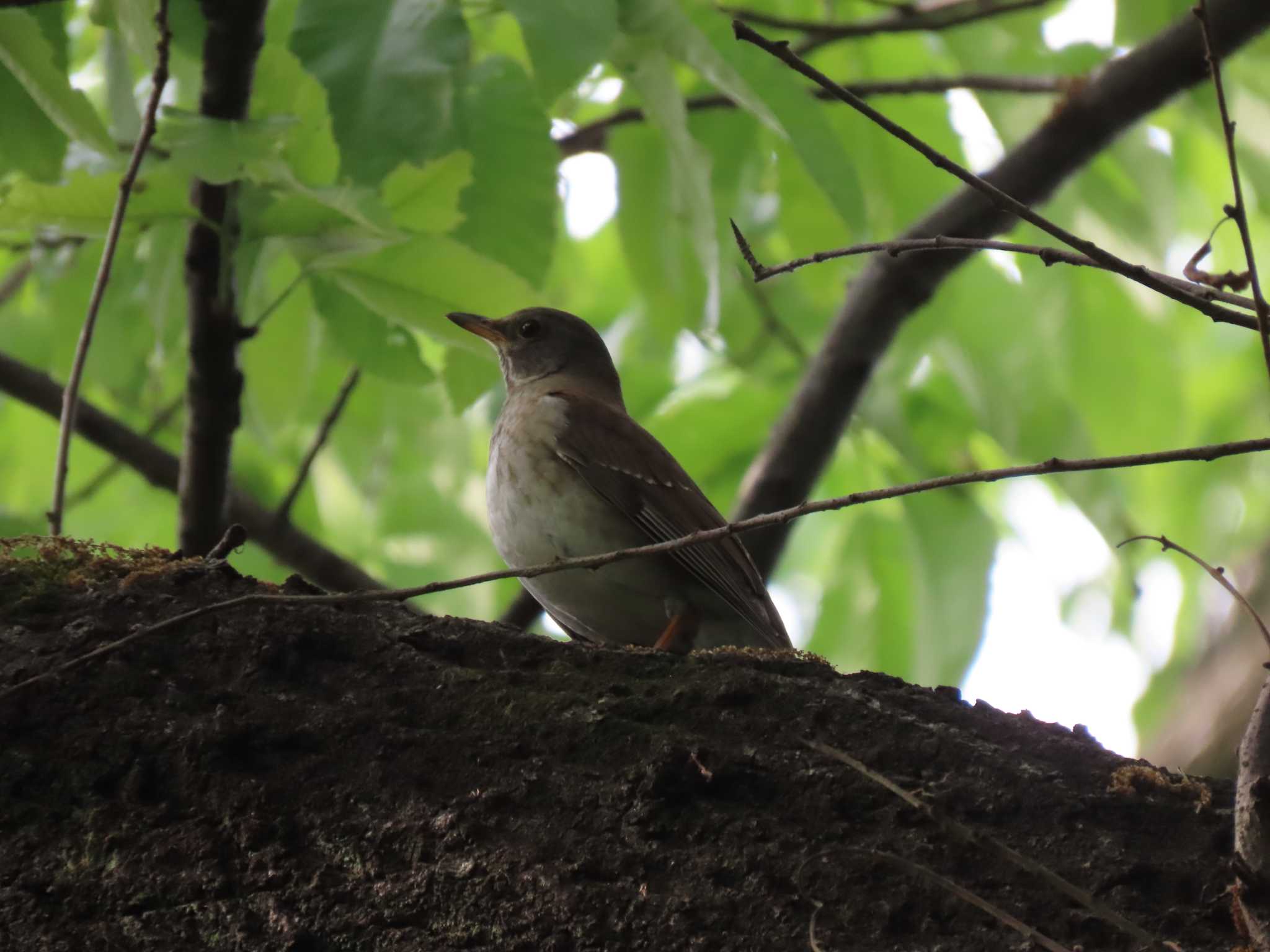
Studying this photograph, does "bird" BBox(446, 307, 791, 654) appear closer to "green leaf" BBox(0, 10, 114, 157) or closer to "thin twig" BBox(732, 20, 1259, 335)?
"green leaf" BBox(0, 10, 114, 157)

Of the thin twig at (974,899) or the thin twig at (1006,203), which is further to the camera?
the thin twig at (1006,203)

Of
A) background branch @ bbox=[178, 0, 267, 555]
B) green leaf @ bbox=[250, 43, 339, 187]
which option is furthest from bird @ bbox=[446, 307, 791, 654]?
background branch @ bbox=[178, 0, 267, 555]

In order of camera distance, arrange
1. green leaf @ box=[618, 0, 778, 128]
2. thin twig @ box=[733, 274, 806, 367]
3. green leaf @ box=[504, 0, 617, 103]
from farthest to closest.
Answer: thin twig @ box=[733, 274, 806, 367] < green leaf @ box=[618, 0, 778, 128] < green leaf @ box=[504, 0, 617, 103]

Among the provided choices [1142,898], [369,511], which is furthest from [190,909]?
[369,511]

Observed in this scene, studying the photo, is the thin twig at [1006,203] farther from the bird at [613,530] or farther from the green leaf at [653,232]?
the green leaf at [653,232]

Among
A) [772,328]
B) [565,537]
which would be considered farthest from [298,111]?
[772,328]

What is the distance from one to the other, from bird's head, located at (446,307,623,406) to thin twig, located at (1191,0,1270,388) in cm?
427

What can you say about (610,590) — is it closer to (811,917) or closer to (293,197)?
(293,197)

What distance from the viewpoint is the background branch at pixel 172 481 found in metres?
5.16

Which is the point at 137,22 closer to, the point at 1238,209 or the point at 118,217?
the point at 118,217

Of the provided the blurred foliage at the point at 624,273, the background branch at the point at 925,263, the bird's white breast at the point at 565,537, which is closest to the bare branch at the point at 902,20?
the blurred foliage at the point at 624,273

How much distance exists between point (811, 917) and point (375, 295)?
2265 mm

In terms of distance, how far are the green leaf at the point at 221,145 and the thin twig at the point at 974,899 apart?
7.20 feet

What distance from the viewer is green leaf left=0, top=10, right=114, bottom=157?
3156 mm
